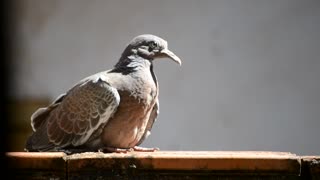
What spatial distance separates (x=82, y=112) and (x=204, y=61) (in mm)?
1265

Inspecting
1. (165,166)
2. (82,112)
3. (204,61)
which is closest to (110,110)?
(82,112)

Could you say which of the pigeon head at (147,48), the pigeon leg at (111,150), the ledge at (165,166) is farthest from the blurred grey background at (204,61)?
the ledge at (165,166)

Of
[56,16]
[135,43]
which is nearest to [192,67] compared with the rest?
[56,16]

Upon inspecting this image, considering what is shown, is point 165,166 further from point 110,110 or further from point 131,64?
point 131,64

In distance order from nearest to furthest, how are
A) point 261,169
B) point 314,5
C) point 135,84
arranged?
point 261,169 < point 135,84 < point 314,5

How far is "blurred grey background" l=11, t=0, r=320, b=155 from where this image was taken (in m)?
3.37

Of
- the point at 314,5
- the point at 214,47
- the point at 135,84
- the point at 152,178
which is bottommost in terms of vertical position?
the point at 152,178

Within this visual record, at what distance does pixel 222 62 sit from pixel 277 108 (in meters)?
0.35

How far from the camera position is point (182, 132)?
3.43 meters

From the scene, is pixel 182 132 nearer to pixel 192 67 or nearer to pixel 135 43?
pixel 192 67

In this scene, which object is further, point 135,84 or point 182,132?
point 182,132

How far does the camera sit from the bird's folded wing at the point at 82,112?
222 cm

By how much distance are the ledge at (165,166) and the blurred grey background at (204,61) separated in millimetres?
1473

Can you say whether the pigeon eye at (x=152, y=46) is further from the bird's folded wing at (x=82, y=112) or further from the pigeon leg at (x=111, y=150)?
the pigeon leg at (x=111, y=150)
